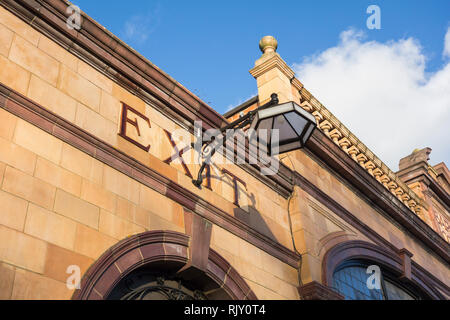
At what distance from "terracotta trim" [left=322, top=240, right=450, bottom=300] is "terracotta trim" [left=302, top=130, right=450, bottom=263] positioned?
435mm

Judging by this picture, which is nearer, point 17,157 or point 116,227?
point 17,157

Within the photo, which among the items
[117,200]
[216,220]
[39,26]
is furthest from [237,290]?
[39,26]

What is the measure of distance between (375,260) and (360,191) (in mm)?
1880

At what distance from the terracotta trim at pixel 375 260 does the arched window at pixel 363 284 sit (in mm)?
197

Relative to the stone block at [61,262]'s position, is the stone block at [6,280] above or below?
below

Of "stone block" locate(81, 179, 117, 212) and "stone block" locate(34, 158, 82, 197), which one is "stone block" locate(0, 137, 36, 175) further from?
"stone block" locate(81, 179, 117, 212)

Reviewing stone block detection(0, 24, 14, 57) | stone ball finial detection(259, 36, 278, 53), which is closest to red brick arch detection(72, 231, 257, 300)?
stone block detection(0, 24, 14, 57)

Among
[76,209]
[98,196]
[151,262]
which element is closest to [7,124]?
[76,209]

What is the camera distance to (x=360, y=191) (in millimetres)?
13469

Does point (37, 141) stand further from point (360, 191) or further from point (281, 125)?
point (360, 191)

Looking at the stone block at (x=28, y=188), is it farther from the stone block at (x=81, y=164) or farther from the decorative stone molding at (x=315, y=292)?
the decorative stone molding at (x=315, y=292)

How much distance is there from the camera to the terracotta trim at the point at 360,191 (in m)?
11.8

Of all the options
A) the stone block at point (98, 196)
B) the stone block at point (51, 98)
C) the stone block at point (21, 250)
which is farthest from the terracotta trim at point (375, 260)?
the stone block at point (21, 250)
